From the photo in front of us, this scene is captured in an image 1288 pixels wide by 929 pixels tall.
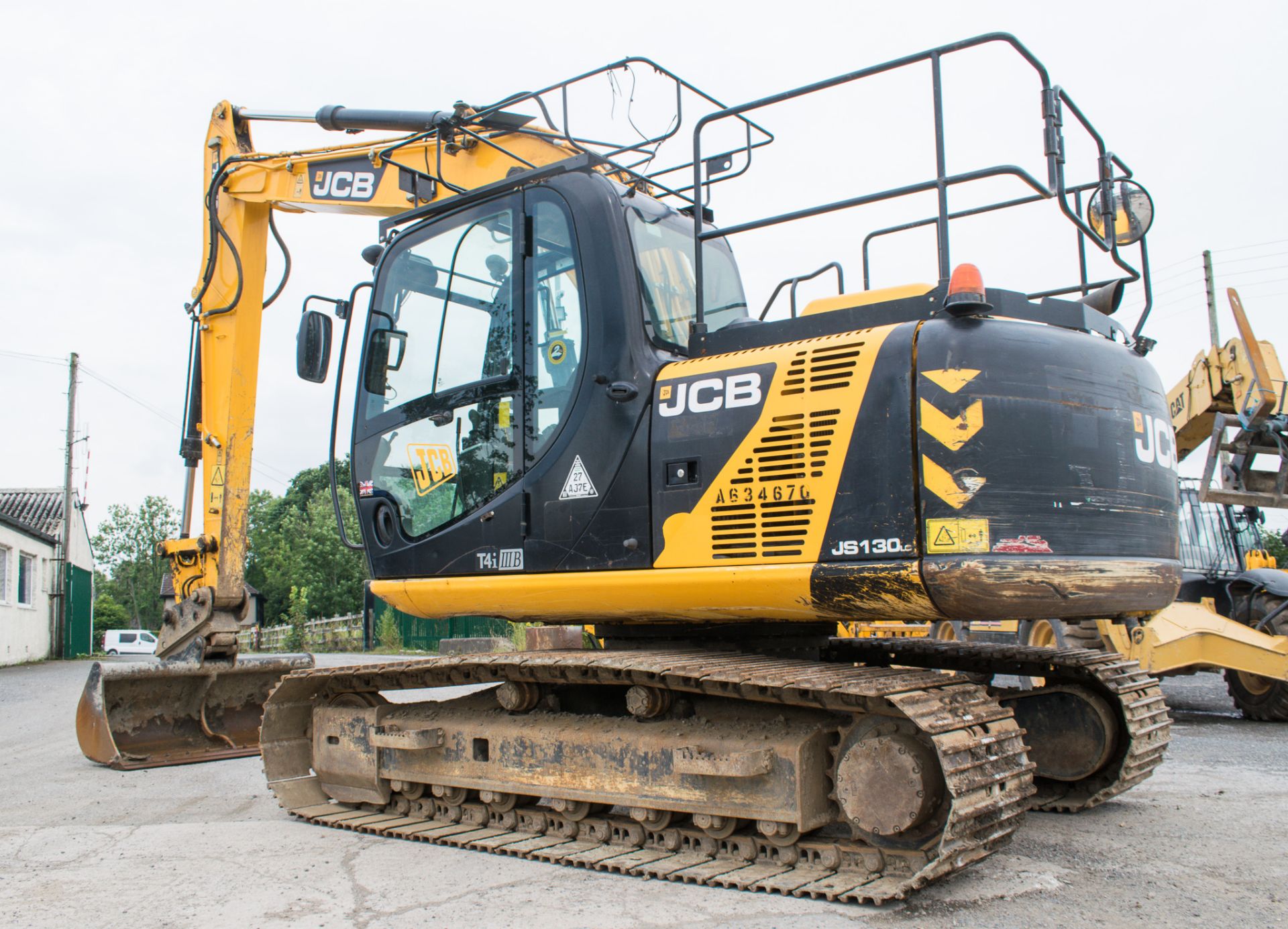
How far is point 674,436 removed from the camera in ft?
14.9

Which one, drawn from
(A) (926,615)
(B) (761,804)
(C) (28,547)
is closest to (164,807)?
(B) (761,804)

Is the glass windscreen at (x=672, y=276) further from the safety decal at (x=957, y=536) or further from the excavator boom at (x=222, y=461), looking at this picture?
the excavator boom at (x=222, y=461)

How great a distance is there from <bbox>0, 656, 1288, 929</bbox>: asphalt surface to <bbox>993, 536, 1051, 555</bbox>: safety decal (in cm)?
127

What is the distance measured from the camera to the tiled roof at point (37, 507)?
103 ft

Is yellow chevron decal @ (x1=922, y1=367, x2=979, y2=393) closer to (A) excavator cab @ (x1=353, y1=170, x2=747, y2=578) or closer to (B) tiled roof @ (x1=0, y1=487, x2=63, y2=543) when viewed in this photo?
(A) excavator cab @ (x1=353, y1=170, x2=747, y2=578)

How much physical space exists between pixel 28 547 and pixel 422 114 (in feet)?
79.0

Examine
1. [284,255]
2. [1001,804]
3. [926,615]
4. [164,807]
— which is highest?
[284,255]

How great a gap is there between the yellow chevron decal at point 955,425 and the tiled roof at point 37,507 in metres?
30.4

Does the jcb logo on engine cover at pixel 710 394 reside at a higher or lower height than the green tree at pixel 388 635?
higher

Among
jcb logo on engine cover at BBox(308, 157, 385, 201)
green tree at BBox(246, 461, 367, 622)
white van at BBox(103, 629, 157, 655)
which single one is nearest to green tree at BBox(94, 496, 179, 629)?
green tree at BBox(246, 461, 367, 622)

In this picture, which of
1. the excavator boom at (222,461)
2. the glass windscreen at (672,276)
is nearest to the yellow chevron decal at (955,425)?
the glass windscreen at (672,276)

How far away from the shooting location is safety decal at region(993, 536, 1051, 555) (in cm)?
382

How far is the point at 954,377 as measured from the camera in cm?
393

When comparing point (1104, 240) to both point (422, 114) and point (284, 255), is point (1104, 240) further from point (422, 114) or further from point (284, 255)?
point (284, 255)
